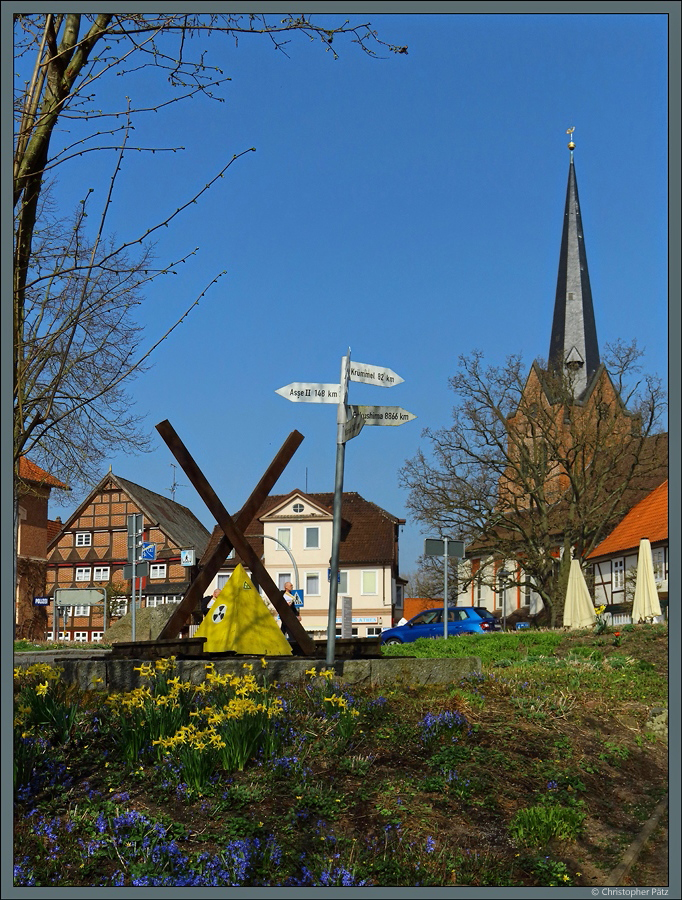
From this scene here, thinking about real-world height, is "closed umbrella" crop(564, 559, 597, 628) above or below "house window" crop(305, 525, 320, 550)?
below

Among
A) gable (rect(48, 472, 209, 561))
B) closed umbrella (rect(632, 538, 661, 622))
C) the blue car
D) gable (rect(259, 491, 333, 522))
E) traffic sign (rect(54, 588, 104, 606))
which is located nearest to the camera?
traffic sign (rect(54, 588, 104, 606))

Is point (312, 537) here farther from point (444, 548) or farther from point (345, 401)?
point (345, 401)

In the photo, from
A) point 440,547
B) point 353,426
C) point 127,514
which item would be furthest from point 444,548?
point 127,514

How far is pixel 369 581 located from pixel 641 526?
131 feet

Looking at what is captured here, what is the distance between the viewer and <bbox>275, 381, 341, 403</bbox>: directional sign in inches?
331

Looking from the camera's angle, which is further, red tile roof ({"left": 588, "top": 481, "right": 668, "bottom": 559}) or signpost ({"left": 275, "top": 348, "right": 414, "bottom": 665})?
red tile roof ({"left": 588, "top": 481, "right": 668, "bottom": 559})

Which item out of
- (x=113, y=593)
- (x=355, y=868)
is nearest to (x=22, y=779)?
(x=355, y=868)

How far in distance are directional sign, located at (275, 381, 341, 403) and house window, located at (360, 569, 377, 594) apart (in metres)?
48.7

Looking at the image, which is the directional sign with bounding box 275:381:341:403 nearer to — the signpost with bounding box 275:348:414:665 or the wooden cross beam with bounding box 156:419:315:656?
the signpost with bounding box 275:348:414:665

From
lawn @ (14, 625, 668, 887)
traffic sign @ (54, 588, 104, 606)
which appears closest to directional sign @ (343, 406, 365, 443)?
lawn @ (14, 625, 668, 887)

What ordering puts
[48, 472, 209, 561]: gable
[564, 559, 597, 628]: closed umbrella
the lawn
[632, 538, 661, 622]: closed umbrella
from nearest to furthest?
the lawn
[632, 538, 661, 622]: closed umbrella
[564, 559, 597, 628]: closed umbrella
[48, 472, 209, 561]: gable

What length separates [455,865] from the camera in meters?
4.69

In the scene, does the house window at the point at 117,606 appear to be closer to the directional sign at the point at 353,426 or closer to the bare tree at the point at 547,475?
the bare tree at the point at 547,475

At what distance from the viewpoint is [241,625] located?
9977 mm
